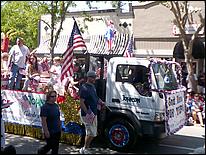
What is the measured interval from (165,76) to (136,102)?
3.05 ft

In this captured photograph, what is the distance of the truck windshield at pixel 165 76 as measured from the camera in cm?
715

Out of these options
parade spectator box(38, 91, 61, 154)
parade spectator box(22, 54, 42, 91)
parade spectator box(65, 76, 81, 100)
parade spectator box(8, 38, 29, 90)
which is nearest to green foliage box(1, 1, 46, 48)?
parade spectator box(8, 38, 29, 90)

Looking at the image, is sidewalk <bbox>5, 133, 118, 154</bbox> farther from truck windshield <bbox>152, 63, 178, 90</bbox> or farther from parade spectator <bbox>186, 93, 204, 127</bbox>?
parade spectator <bbox>186, 93, 204, 127</bbox>

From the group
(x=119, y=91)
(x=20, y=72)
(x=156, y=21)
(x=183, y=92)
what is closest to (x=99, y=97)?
(x=119, y=91)

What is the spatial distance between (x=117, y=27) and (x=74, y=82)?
566 inches

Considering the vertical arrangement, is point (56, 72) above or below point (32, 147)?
above

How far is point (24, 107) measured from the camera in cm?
810

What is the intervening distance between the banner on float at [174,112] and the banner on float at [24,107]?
8.54 feet

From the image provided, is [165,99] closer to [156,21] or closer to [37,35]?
[156,21]

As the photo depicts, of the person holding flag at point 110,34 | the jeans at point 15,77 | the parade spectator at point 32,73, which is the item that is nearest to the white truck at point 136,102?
the parade spectator at point 32,73

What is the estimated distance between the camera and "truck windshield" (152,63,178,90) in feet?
23.5

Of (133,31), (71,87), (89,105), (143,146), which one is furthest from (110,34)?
(89,105)

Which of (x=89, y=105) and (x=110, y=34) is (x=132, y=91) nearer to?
(x=89, y=105)

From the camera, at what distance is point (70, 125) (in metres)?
7.59
